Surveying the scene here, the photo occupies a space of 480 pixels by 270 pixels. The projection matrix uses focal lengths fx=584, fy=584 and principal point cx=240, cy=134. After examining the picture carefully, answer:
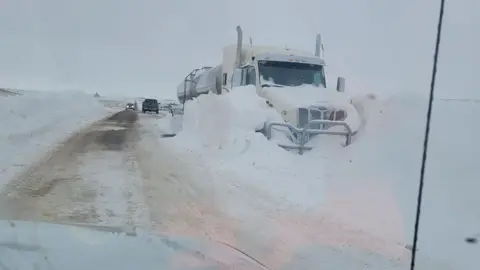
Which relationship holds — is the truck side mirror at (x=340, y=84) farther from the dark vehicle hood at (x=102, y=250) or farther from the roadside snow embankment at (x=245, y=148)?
the dark vehicle hood at (x=102, y=250)

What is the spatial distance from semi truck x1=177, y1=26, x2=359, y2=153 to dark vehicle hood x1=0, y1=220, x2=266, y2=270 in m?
10.8

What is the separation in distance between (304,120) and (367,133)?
175 centimetres

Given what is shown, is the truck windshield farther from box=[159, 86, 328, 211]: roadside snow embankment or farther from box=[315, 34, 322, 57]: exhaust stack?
box=[315, 34, 322, 57]: exhaust stack

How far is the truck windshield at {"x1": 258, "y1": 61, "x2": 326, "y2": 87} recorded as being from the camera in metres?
16.8

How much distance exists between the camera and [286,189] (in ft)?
32.7

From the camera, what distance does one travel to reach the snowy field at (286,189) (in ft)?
21.8

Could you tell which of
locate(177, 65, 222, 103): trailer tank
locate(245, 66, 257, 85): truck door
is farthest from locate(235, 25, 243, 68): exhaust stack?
locate(177, 65, 222, 103): trailer tank

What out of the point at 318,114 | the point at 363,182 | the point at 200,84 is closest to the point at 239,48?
the point at 318,114

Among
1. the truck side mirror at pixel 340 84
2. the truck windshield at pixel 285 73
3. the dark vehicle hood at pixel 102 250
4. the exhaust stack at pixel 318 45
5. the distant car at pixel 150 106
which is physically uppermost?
the exhaust stack at pixel 318 45

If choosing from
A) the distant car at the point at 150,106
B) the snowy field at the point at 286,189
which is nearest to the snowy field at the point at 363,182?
the snowy field at the point at 286,189

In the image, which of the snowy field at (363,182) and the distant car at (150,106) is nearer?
the snowy field at (363,182)

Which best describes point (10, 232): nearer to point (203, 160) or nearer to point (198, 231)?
point (198, 231)

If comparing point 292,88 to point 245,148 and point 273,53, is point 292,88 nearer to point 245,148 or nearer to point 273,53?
point 273,53

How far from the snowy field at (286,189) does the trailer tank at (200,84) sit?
4518mm
